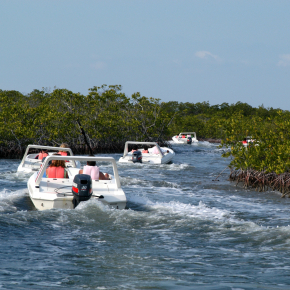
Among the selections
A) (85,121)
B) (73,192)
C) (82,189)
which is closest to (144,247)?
(82,189)

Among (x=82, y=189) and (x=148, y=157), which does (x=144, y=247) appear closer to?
(x=82, y=189)

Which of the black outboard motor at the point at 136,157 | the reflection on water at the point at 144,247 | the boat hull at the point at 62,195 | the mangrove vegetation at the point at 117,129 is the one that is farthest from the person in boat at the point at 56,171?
the black outboard motor at the point at 136,157

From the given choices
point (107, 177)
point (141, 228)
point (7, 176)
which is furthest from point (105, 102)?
point (141, 228)

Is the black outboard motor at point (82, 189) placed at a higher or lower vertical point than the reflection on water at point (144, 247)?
higher

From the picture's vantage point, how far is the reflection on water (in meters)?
4.62

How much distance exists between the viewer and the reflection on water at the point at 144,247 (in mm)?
4617

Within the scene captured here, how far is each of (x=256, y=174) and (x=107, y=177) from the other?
5.69 metres

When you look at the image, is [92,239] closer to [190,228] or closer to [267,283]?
[190,228]

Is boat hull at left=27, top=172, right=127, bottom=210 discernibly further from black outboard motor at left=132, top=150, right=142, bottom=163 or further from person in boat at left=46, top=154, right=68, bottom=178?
black outboard motor at left=132, top=150, right=142, bottom=163

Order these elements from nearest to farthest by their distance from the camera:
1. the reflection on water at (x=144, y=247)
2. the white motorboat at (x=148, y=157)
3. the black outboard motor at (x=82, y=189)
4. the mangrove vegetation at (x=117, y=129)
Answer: the reflection on water at (x=144, y=247)
the black outboard motor at (x=82, y=189)
the mangrove vegetation at (x=117, y=129)
the white motorboat at (x=148, y=157)

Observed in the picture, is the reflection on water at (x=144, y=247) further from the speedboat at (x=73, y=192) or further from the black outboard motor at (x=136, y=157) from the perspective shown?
the black outboard motor at (x=136, y=157)

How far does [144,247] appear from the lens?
5.98m

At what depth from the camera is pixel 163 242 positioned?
20.5 ft

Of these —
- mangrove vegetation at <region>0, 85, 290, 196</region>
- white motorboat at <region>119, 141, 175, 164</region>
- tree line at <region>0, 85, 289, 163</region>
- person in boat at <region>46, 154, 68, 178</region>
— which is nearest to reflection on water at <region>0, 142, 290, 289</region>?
person in boat at <region>46, 154, 68, 178</region>
